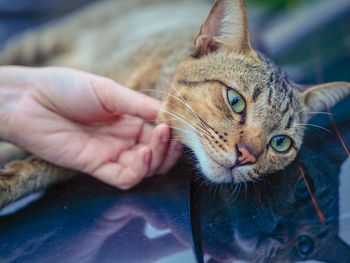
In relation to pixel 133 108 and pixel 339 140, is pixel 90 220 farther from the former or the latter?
pixel 339 140

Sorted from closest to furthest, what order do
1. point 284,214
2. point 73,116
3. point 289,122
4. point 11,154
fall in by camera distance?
point 284,214 → point 289,122 → point 73,116 → point 11,154

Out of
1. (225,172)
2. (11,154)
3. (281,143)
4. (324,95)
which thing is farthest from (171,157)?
(11,154)

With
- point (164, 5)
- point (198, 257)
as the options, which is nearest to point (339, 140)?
point (198, 257)

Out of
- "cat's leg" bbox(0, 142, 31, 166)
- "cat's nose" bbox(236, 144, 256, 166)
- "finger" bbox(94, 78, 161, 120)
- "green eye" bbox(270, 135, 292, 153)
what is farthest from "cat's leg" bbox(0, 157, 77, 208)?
"green eye" bbox(270, 135, 292, 153)

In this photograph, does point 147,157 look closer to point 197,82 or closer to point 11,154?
point 197,82

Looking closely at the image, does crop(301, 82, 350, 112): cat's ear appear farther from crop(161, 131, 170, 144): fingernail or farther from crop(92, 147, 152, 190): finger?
crop(92, 147, 152, 190): finger

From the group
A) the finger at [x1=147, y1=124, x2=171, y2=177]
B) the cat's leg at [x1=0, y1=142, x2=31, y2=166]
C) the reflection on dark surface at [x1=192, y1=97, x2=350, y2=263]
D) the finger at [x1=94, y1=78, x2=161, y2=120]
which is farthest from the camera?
the cat's leg at [x1=0, y1=142, x2=31, y2=166]
